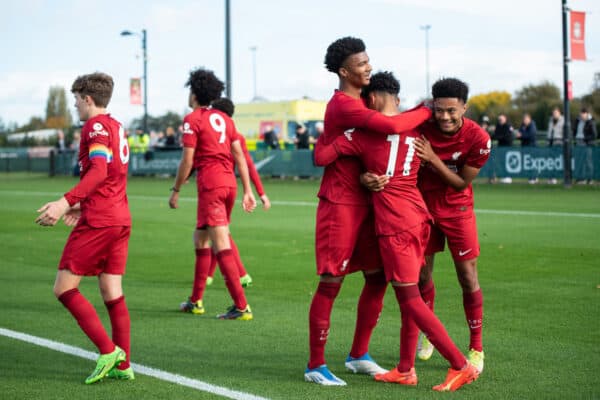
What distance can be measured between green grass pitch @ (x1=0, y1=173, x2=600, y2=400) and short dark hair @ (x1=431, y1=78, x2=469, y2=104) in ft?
6.27

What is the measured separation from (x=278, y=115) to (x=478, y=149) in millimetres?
45204

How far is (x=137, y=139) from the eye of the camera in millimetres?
42500

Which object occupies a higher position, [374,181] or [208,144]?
[208,144]

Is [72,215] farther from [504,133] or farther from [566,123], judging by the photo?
[504,133]

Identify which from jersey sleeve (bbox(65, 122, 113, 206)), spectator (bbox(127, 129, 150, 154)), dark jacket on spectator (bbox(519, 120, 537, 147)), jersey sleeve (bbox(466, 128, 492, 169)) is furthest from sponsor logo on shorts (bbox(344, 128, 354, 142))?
spectator (bbox(127, 129, 150, 154))

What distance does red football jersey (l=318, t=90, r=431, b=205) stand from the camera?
5523mm

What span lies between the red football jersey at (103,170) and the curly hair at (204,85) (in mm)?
2384

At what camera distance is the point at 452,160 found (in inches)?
240

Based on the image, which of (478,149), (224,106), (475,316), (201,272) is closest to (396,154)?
(478,149)

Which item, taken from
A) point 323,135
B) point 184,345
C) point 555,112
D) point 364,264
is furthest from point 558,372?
point 555,112

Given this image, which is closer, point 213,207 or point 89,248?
point 89,248

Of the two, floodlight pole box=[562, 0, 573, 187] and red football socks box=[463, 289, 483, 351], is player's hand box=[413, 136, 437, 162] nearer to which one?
red football socks box=[463, 289, 483, 351]

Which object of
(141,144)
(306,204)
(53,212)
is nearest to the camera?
(53,212)

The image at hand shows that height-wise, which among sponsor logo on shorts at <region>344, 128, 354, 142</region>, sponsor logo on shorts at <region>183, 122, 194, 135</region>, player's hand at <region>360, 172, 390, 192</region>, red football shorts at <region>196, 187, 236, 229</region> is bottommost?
red football shorts at <region>196, 187, 236, 229</region>
